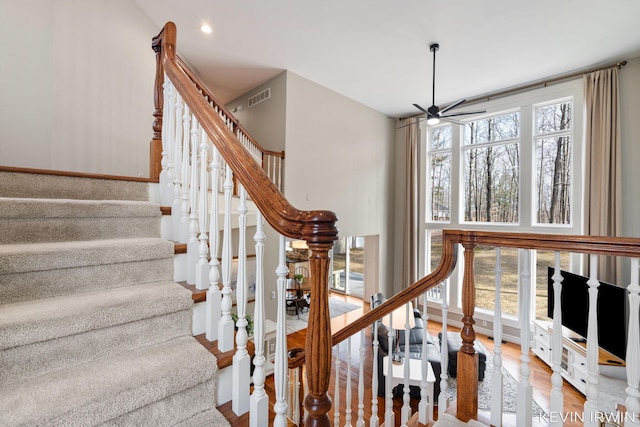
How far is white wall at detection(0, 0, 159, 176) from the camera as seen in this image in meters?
2.35

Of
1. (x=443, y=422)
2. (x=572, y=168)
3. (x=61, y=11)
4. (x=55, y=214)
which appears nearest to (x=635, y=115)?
(x=572, y=168)

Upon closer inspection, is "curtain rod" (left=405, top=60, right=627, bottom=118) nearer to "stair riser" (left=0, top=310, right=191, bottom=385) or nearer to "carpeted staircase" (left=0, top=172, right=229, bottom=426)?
"carpeted staircase" (left=0, top=172, right=229, bottom=426)

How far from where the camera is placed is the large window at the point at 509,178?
4633 millimetres

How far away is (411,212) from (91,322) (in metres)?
6.07

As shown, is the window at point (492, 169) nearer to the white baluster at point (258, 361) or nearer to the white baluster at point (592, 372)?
the white baluster at point (592, 372)

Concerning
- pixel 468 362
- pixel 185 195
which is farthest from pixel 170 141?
pixel 468 362

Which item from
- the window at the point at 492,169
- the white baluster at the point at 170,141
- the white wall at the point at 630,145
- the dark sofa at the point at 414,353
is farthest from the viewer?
the window at the point at 492,169

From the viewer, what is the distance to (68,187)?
1558 mm

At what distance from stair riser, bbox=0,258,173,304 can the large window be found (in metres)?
4.48

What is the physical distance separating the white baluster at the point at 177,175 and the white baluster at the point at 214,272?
455 millimetres

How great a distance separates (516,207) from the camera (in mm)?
5172

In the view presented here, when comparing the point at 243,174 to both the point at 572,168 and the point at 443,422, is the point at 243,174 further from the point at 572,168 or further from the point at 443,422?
the point at 572,168

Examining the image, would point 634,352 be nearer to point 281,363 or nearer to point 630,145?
point 281,363

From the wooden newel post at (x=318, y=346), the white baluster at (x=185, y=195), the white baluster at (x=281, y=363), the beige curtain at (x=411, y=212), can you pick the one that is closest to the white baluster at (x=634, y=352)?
the wooden newel post at (x=318, y=346)
